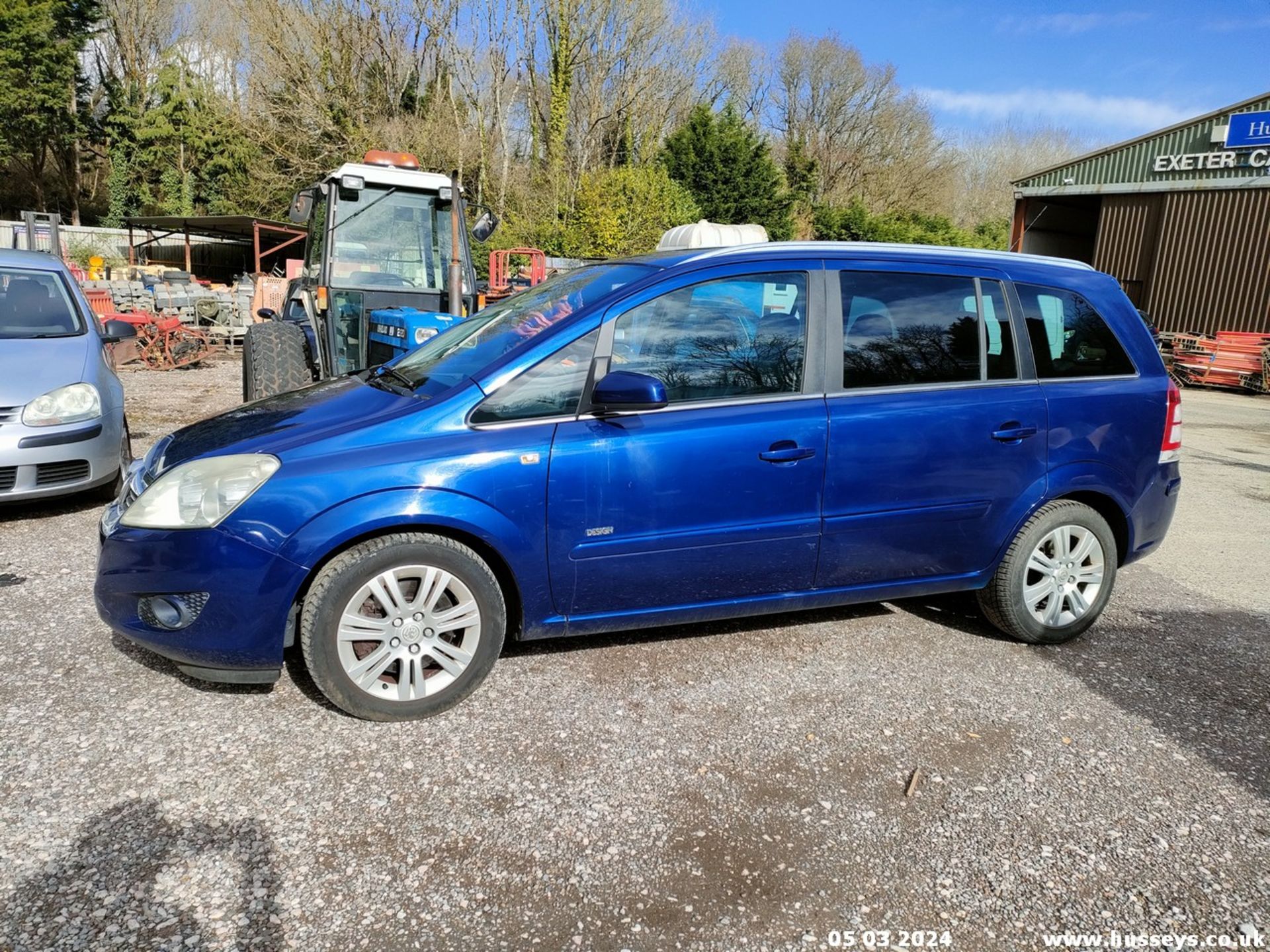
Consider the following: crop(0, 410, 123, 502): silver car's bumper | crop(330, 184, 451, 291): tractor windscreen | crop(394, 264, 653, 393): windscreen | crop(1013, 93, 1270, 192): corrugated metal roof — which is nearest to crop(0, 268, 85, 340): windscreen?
crop(0, 410, 123, 502): silver car's bumper

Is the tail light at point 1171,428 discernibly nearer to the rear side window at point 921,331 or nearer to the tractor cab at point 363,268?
the rear side window at point 921,331

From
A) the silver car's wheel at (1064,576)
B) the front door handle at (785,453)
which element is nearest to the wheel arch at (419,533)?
the front door handle at (785,453)

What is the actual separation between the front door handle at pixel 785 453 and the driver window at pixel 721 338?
231 mm

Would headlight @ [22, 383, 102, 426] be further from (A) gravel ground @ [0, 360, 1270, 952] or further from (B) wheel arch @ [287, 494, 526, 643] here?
(B) wheel arch @ [287, 494, 526, 643]

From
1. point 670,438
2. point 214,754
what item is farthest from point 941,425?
point 214,754

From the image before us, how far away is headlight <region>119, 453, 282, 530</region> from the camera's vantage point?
2.98m

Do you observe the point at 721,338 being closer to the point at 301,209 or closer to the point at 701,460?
the point at 701,460

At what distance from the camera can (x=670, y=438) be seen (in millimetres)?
3316

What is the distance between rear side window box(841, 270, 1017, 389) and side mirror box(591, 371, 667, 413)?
884mm

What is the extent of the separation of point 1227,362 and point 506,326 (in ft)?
61.3

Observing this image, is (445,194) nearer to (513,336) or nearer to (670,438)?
(513,336)

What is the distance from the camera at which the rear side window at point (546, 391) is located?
3217 mm

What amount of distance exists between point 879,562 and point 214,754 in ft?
8.59

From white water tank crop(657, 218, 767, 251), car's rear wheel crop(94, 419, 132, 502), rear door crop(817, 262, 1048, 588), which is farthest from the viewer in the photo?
white water tank crop(657, 218, 767, 251)
